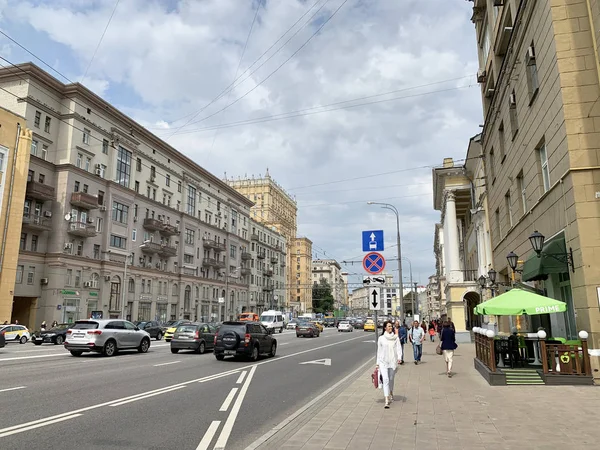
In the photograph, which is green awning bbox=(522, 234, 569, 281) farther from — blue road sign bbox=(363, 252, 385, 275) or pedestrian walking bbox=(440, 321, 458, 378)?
blue road sign bbox=(363, 252, 385, 275)


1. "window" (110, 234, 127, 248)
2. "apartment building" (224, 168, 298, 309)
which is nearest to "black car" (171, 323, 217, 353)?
"window" (110, 234, 127, 248)

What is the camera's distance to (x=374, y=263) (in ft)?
44.8

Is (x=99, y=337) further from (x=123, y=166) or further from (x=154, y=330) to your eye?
(x=123, y=166)

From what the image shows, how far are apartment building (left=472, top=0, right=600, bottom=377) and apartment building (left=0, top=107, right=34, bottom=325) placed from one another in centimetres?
3784

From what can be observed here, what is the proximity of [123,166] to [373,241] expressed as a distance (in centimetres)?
4521

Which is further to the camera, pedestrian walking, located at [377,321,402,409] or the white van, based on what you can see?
the white van

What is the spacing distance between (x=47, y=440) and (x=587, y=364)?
471 inches

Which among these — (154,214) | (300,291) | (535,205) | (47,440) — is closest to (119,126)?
(154,214)

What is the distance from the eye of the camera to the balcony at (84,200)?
45062mm

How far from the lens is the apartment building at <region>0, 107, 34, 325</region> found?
3806cm

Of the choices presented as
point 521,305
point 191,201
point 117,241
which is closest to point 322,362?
point 521,305

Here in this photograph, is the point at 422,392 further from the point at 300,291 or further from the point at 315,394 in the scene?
the point at 300,291

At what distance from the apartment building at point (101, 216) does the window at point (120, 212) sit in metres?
0.11

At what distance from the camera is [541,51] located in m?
14.5
